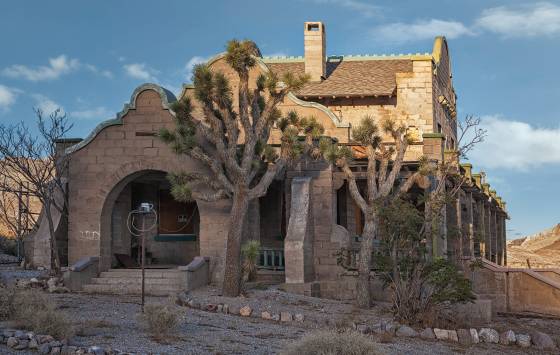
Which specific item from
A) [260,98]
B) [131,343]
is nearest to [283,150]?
[260,98]

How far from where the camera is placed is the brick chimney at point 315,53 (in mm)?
32969

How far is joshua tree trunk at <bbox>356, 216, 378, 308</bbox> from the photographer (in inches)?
795

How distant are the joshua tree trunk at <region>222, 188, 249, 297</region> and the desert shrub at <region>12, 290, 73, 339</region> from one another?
21.3 ft

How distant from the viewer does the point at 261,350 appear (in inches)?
520

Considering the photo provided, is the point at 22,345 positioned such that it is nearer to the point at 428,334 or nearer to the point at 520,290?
the point at 428,334

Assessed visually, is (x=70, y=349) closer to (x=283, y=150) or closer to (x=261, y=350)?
(x=261, y=350)

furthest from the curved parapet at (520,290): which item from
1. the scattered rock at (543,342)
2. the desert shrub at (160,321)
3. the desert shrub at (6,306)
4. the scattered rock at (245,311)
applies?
the desert shrub at (6,306)

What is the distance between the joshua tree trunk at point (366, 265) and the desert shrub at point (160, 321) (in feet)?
23.9

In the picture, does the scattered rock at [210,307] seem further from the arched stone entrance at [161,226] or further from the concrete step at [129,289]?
the arched stone entrance at [161,226]

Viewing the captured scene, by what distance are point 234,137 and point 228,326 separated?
5.94 metres

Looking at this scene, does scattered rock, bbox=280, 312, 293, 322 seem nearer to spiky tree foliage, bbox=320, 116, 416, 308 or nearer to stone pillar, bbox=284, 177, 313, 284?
spiky tree foliage, bbox=320, 116, 416, 308

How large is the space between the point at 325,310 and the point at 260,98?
6.32 m

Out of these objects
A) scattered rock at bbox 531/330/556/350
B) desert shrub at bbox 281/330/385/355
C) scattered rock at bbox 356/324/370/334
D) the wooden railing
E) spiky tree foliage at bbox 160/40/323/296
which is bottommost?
scattered rock at bbox 531/330/556/350

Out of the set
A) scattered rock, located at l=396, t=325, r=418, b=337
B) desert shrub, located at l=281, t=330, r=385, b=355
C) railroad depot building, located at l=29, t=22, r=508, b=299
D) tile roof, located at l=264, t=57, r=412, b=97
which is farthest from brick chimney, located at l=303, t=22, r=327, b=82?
desert shrub, located at l=281, t=330, r=385, b=355
